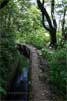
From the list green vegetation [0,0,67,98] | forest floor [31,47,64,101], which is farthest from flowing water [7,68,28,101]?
forest floor [31,47,64,101]

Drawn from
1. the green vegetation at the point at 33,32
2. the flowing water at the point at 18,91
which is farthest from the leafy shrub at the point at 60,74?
the flowing water at the point at 18,91

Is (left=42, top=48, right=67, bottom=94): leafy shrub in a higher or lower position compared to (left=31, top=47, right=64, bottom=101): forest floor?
higher

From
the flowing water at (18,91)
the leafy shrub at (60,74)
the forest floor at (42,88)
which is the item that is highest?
the leafy shrub at (60,74)

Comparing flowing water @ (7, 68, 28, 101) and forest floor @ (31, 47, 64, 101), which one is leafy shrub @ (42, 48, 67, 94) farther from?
flowing water @ (7, 68, 28, 101)

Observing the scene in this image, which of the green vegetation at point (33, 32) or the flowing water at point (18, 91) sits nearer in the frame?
the green vegetation at point (33, 32)

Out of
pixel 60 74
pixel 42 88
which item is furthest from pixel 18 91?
pixel 60 74

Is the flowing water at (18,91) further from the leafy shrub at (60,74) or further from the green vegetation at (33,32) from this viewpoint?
the leafy shrub at (60,74)

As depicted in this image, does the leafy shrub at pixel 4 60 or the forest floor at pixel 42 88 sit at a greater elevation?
the leafy shrub at pixel 4 60

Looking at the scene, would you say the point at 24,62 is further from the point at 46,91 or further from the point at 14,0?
the point at 46,91

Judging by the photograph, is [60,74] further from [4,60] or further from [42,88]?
[4,60]

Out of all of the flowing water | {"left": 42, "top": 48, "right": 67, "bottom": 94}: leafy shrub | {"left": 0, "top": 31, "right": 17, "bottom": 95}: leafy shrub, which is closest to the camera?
{"left": 0, "top": 31, "right": 17, "bottom": 95}: leafy shrub

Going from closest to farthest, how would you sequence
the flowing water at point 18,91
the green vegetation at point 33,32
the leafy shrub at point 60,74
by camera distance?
the leafy shrub at point 60,74 < the green vegetation at point 33,32 < the flowing water at point 18,91

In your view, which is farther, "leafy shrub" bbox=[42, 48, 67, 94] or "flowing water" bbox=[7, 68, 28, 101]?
"flowing water" bbox=[7, 68, 28, 101]

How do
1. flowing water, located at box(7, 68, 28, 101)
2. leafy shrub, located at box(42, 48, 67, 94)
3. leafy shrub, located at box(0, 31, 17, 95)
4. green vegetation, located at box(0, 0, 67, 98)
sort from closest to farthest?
leafy shrub, located at box(0, 31, 17, 95), leafy shrub, located at box(42, 48, 67, 94), green vegetation, located at box(0, 0, 67, 98), flowing water, located at box(7, 68, 28, 101)
